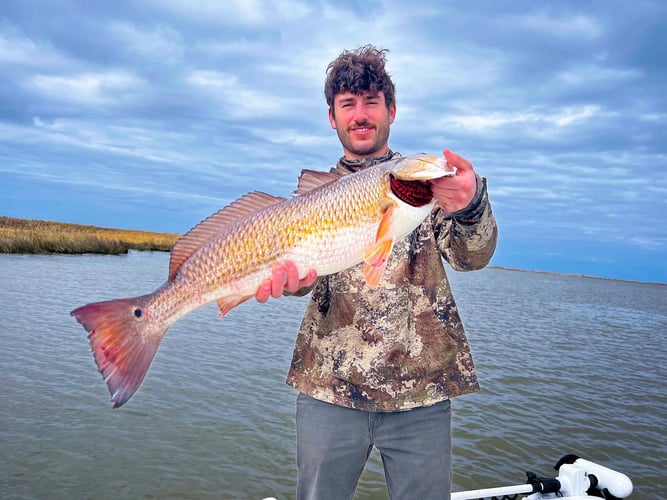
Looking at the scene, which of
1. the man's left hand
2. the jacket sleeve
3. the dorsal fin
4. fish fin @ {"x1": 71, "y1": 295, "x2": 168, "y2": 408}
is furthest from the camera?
the dorsal fin

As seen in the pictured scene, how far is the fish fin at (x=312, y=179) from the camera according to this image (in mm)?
3301

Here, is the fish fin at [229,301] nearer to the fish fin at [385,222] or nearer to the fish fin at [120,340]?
the fish fin at [120,340]

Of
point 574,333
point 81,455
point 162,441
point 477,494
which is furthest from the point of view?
point 574,333

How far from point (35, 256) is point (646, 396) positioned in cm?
3137

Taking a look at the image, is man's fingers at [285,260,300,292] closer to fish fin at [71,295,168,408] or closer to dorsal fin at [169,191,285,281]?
dorsal fin at [169,191,285,281]

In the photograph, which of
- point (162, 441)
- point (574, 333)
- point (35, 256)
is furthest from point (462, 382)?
point (35, 256)

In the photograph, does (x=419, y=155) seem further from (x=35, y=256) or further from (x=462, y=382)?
(x=35, y=256)

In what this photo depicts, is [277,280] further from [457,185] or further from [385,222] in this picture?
[457,185]

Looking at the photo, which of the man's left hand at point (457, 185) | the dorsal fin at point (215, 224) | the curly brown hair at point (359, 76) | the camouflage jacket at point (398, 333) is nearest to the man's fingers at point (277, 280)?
the dorsal fin at point (215, 224)

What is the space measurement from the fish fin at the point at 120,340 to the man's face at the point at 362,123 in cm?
180

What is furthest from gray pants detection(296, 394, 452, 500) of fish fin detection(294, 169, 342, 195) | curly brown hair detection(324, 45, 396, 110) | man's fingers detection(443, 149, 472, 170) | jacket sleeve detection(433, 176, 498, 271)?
curly brown hair detection(324, 45, 396, 110)

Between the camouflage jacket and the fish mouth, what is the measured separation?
0.27m

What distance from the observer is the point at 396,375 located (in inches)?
128

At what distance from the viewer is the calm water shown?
6.83 m
